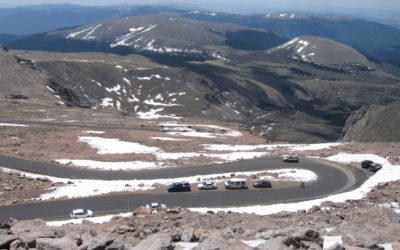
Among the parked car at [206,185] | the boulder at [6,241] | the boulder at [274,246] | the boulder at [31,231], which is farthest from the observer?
the parked car at [206,185]

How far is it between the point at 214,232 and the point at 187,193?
17901 mm

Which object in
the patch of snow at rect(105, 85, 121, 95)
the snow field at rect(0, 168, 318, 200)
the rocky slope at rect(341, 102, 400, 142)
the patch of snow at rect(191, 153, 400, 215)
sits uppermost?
the patch of snow at rect(191, 153, 400, 215)

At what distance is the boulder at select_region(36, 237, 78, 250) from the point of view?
41.9 feet

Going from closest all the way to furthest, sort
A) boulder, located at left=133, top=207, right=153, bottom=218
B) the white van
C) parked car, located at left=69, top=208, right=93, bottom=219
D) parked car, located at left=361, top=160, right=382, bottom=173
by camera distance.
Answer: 1. boulder, located at left=133, top=207, right=153, bottom=218
2. parked car, located at left=69, top=208, right=93, bottom=219
3. the white van
4. parked car, located at left=361, top=160, right=382, bottom=173

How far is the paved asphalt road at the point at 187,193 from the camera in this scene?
29.6 metres

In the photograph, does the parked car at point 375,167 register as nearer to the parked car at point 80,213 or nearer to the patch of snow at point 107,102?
the parked car at point 80,213

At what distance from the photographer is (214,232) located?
650 inches

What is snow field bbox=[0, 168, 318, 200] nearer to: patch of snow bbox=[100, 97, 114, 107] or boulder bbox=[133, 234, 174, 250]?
boulder bbox=[133, 234, 174, 250]

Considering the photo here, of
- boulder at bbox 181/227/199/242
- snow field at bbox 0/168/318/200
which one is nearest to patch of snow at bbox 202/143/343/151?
snow field at bbox 0/168/318/200

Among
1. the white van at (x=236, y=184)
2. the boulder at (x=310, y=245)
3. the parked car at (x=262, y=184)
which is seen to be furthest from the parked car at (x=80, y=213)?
the boulder at (x=310, y=245)

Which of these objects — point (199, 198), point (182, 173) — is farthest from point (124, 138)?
point (199, 198)

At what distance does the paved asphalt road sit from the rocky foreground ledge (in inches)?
274

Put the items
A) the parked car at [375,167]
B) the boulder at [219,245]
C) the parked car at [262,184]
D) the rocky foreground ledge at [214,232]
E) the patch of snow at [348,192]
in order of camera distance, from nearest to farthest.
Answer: the boulder at [219,245]
the rocky foreground ledge at [214,232]
the patch of snow at [348,192]
the parked car at [262,184]
the parked car at [375,167]

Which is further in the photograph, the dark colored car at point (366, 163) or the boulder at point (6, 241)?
the dark colored car at point (366, 163)
